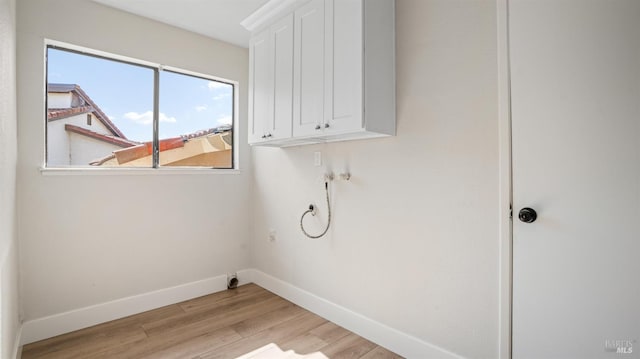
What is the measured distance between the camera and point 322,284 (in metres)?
2.61

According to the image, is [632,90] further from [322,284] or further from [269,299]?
[269,299]

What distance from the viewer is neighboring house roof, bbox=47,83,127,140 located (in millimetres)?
2375

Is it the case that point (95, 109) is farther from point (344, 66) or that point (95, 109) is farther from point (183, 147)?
point (344, 66)

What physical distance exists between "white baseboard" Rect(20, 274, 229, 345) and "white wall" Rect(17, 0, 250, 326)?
50 mm

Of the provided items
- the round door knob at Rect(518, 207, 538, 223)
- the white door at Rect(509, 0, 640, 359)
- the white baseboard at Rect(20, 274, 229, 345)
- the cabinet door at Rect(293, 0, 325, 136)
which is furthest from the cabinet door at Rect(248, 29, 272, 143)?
the round door knob at Rect(518, 207, 538, 223)

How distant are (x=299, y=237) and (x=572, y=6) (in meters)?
2.41

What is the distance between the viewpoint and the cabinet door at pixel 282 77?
2314 mm

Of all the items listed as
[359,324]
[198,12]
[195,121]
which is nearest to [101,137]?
[195,121]

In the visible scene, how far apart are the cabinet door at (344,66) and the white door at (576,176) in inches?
31.9

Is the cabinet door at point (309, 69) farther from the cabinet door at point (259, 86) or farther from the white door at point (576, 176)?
the white door at point (576, 176)

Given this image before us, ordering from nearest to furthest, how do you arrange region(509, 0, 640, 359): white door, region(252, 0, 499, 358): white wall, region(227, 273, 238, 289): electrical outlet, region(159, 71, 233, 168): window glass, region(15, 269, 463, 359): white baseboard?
region(509, 0, 640, 359): white door → region(252, 0, 499, 358): white wall → region(15, 269, 463, 359): white baseboard → region(159, 71, 233, 168): window glass → region(227, 273, 238, 289): electrical outlet

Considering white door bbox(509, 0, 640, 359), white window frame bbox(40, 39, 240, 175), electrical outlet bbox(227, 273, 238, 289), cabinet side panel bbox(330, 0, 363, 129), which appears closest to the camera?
white door bbox(509, 0, 640, 359)

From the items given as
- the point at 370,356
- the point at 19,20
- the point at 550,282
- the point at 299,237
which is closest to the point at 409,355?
the point at 370,356

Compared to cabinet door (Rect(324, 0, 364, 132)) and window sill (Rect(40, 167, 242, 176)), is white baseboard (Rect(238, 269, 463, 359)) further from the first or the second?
cabinet door (Rect(324, 0, 364, 132))
